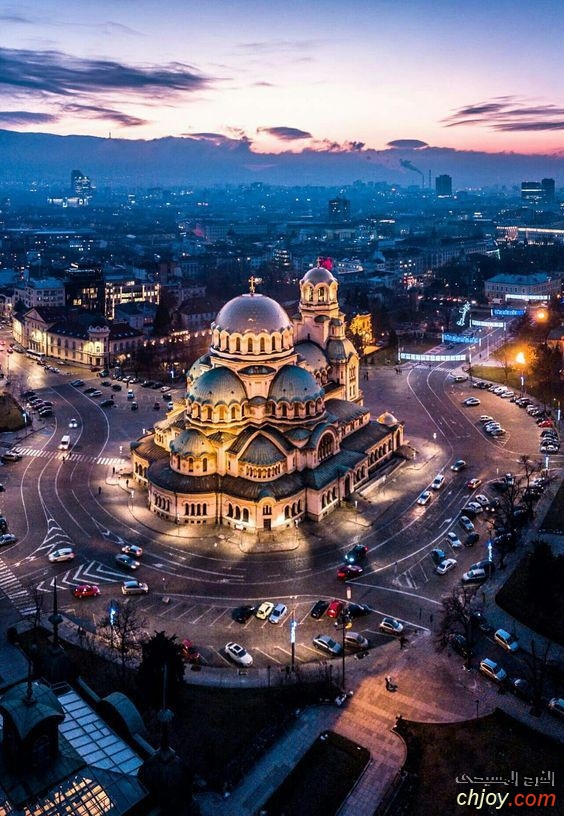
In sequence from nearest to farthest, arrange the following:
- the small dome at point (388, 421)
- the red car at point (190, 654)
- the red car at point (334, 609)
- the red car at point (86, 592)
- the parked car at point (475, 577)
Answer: the red car at point (190, 654), the red car at point (334, 609), the red car at point (86, 592), the parked car at point (475, 577), the small dome at point (388, 421)

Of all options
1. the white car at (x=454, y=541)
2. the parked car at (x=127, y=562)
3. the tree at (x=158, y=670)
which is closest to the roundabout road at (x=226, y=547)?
the parked car at (x=127, y=562)

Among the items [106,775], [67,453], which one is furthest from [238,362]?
[106,775]

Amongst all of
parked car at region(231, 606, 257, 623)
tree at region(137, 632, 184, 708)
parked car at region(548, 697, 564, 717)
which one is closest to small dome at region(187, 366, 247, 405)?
parked car at region(231, 606, 257, 623)

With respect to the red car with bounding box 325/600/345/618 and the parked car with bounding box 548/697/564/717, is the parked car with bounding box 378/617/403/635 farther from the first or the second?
the parked car with bounding box 548/697/564/717

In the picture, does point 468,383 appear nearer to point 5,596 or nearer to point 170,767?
point 5,596

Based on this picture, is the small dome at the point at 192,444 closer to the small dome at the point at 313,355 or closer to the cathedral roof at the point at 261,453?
the cathedral roof at the point at 261,453
